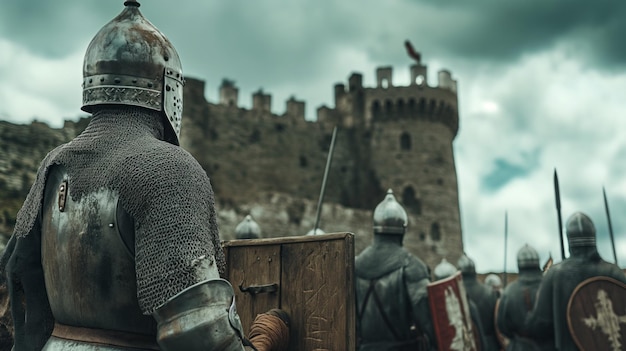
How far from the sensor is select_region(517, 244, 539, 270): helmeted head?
30.7 ft

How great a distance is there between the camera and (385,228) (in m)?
6.39

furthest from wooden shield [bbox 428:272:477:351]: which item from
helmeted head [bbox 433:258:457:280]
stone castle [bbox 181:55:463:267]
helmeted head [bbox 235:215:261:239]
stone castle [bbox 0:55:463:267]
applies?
stone castle [bbox 181:55:463:267]

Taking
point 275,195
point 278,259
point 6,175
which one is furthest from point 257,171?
point 278,259

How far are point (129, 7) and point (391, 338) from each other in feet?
12.9

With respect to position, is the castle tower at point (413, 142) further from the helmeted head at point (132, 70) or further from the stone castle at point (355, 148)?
the helmeted head at point (132, 70)

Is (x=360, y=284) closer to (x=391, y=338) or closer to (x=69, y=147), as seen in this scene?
(x=391, y=338)

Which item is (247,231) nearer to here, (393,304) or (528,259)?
(528,259)

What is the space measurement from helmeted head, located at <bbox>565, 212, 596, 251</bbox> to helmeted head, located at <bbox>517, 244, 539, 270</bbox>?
3030 mm

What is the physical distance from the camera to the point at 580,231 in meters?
6.23

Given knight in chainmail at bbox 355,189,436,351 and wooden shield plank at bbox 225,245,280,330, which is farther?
knight in chainmail at bbox 355,189,436,351

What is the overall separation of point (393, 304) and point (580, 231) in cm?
166

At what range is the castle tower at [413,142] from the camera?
1396 inches

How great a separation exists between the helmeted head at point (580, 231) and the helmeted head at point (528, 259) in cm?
303

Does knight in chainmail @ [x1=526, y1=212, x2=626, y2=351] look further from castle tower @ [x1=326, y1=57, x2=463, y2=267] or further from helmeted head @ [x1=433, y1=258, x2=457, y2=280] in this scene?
castle tower @ [x1=326, y1=57, x2=463, y2=267]
